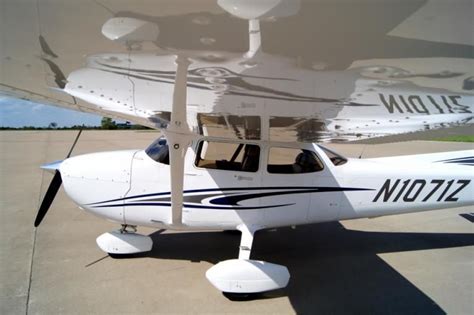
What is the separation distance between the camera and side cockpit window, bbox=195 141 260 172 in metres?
4.10

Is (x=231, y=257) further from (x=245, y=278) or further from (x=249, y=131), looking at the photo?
(x=249, y=131)

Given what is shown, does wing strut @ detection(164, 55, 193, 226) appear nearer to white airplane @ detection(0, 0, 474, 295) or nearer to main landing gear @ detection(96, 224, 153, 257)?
white airplane @ detection(0, 0, 474, 295)

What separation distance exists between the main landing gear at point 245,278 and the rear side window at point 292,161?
122cm

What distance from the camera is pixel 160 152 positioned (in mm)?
4156

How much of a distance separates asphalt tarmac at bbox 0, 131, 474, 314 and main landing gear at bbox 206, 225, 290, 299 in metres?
0.19

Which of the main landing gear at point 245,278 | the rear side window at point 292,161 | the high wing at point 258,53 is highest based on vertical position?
the high wing at point 258,53

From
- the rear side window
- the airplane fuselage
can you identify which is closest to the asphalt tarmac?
the airplane fuselage

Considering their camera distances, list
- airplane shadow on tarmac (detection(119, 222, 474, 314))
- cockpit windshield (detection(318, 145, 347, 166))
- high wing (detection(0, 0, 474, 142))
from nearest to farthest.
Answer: high wing (detection(0, 0, 474, 142)) < airplane shadow on tarmac (detection(119, 222, 474, 314)) < cockpit windshield (detection(318, 145, 347, 166))

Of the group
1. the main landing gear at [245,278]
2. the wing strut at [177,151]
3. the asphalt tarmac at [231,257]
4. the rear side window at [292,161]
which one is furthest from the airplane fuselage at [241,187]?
the main landing gear at [245,278]

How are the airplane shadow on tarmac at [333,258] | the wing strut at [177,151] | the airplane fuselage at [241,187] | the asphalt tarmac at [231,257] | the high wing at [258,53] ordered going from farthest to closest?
1. the airplane fuselage at [241,187]
2. the airplane shadow on tarmac at [333,258]
3. the asphalt tarmac at [231,257]
4. the wing strut at [177,151]
5. the high wing at [258,53]

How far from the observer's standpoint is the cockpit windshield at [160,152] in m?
4.12

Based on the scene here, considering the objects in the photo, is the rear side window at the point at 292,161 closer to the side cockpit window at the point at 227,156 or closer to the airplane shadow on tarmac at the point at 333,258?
the side cockpit window at the point at 227,156

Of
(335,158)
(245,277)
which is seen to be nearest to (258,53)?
(245,277)

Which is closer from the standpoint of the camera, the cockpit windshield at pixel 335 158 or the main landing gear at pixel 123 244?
the main landing gear at pixel 123 244
